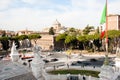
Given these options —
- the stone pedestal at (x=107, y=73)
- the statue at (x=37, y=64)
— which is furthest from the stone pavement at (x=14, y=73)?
the stone pedestal at (x=107, y=73)

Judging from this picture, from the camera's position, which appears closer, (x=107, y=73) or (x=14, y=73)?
(x=107, y=73)

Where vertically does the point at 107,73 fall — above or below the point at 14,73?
above

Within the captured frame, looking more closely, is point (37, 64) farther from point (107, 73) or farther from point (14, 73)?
point (107, 73)

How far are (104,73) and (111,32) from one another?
52261 mm

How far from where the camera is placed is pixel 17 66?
26641mm

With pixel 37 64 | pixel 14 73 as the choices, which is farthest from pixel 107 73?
pixel 14 73

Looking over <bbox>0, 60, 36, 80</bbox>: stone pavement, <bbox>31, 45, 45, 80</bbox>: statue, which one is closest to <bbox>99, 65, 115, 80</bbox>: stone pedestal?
<bbox>31, 45, 45, 80</bbox>: statue

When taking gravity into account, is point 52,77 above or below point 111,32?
below

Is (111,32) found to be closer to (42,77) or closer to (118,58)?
(118,58)

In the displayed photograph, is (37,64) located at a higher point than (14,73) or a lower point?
higher

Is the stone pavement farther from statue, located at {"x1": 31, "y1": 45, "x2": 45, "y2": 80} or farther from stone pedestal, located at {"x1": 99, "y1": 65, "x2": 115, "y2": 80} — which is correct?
stone pedestal, located at {"x1": 99, "y1": 65, "x2": 115, "y2": 80}

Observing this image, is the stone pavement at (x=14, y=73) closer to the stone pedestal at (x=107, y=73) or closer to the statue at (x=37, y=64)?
the statue at (x=37, y=64)

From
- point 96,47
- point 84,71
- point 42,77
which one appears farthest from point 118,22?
point 42,77

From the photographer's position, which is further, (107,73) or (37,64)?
(37,64)
